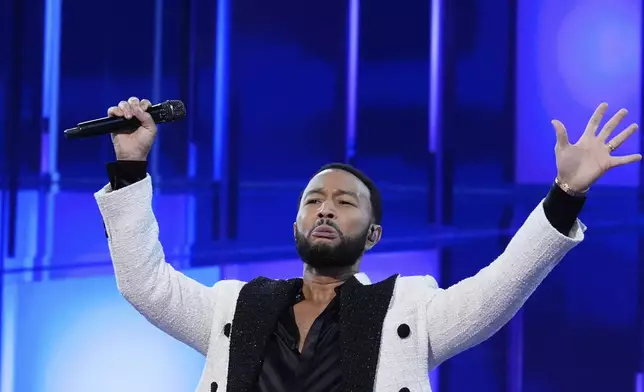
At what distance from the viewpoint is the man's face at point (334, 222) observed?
5.06 feet

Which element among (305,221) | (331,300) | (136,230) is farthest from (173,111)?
(331,300)

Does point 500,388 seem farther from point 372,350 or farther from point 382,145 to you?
point 372,350

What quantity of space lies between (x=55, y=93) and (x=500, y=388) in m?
1.42

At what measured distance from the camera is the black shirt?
142 centimetres

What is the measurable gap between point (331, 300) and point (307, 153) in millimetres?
1139

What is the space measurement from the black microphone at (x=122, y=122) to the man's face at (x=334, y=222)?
0.95 feet

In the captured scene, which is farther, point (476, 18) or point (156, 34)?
point (156, 34)

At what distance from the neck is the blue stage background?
2.86ft

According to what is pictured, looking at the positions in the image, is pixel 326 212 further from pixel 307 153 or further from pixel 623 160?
pixel 307 153

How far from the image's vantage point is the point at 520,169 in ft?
7.86

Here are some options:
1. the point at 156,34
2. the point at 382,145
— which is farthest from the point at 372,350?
the point at 156,34

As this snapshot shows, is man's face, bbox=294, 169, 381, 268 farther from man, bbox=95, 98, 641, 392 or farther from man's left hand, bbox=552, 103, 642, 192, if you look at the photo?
man's left hand, bbox=552, 103, 642, 192

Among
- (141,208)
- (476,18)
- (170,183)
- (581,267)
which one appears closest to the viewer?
(141,208)

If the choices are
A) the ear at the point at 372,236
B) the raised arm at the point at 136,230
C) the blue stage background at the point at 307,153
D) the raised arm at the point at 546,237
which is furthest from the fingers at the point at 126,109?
the blue stage background at the point at 307,153
